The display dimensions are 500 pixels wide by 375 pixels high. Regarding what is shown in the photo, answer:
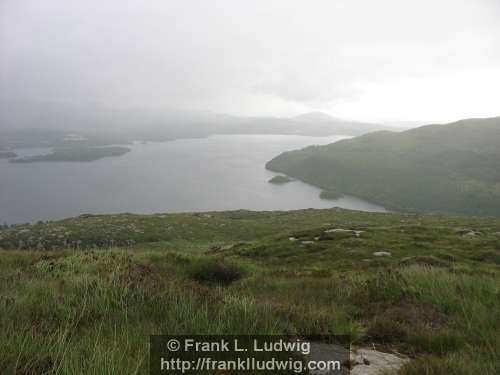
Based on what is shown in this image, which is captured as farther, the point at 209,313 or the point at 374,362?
the point at 209,313

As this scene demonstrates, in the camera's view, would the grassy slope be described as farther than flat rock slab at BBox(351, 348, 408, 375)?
No

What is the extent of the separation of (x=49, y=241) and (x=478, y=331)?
117 feet

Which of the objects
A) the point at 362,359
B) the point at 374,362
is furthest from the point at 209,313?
the point at 374,362

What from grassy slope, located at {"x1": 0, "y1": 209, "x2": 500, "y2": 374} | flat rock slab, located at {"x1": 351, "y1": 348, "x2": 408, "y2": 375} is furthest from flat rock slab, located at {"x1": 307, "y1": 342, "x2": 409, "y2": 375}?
grassy slope, located at {"x1": 0, "y1": 209, "x2": 500, "y2": 374}

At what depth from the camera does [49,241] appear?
30.2 m

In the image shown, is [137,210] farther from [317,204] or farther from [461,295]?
[461,295]

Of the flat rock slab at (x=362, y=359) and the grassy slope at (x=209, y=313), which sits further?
the flat rock slab at (x=362, y=359)

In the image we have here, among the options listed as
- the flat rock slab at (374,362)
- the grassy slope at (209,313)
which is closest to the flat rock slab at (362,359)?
the flat rock slab at (374,362)

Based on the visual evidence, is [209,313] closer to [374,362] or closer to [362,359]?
[362,359]

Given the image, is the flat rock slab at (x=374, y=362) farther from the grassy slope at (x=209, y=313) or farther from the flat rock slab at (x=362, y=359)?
the grassy slope at (x=209, y=313)

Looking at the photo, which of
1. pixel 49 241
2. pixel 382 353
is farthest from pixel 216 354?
pixel 49 241

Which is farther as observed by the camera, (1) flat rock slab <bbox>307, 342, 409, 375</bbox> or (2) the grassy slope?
(1) flat rock slab <bbox>307, 342, 409, 375</bbox>

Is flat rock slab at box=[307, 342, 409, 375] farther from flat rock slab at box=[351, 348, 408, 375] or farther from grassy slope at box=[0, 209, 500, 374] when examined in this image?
grassy slope at box=[0, 209, 500, 374]

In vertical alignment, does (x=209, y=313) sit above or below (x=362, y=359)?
above
